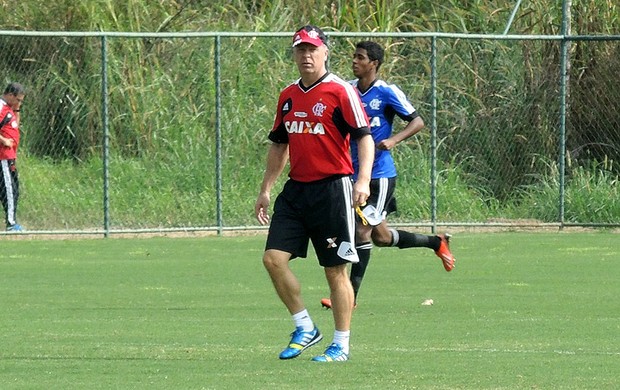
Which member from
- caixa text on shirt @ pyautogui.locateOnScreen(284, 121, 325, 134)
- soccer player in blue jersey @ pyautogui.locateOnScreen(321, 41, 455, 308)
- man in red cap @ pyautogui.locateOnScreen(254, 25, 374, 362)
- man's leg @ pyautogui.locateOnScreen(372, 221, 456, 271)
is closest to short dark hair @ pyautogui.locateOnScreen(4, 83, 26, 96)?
man's leg @ pyautogui.locateOnScreen(372, 221, 456, 271)

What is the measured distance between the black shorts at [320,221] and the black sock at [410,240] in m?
3.64

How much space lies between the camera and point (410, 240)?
12.9m

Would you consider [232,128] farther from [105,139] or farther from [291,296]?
[291,296]

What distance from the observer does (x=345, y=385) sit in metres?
7.79

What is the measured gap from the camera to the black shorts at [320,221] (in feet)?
29.3

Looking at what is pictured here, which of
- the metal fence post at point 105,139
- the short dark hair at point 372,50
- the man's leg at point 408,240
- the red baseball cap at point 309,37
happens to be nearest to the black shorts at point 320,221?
the red baseball cap at point 309,37

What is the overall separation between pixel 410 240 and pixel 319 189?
4.03 m

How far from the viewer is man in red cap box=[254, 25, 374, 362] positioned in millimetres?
8867

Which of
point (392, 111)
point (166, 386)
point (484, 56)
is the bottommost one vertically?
point (166, 386)

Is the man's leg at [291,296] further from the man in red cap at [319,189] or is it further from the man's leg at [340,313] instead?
the man's leg at [340,313]

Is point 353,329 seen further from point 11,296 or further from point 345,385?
point 11,296

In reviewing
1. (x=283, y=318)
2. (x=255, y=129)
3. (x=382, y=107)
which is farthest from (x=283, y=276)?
(x=255, y=129)

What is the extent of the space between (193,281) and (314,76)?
521 cm

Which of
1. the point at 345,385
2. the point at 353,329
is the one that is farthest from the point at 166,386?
the point at 353,329
